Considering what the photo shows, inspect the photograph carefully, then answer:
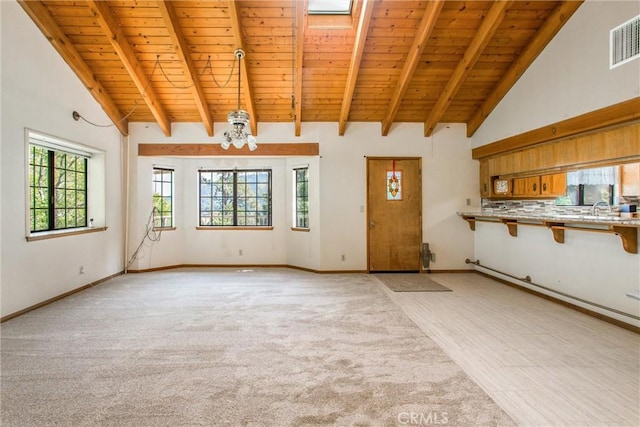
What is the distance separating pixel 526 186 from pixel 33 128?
22.3ft

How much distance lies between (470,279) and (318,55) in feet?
14.6

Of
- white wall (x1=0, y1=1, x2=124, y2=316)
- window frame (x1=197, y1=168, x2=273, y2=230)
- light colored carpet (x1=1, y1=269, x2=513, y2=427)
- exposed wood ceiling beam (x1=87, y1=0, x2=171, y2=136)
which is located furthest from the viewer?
window frame (x1=197, y1=168, x2=273, y2=230)

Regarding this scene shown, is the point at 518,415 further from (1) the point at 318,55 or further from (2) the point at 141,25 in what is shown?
(2) the point at 141,25

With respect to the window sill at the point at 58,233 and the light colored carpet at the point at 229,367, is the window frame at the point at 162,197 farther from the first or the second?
the light colored carpet at the point at 229,367

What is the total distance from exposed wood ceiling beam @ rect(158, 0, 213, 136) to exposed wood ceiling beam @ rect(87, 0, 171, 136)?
63cm

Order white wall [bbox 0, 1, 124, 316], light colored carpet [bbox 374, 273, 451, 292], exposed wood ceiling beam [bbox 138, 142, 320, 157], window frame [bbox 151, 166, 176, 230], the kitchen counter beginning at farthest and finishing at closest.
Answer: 1. window frame [bbox 151, 166, 176, 230]
2. exposed wood ceiling beam [bbox 138, 142, 320, 157]
3. light colored carpet [bbox 374, 273, 451, 292]
4. white wall [bbox 0, 1, 124, 316]
5. the kitchen counter

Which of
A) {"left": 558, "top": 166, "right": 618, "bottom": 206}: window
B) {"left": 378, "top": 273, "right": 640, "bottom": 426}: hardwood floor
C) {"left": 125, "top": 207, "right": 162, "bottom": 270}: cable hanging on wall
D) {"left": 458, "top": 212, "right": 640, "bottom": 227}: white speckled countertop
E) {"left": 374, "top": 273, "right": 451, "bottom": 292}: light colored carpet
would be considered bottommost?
{"left": 378, "top": 273, "right": 640, "bottom": 426}: hardwood floor

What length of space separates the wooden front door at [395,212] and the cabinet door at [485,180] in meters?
1.14

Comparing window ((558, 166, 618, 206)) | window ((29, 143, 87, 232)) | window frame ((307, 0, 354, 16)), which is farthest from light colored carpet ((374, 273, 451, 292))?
window ((29, 143, 87, 232))

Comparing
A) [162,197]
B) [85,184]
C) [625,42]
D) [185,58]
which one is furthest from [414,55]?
[85,184]

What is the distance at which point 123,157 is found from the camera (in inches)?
256

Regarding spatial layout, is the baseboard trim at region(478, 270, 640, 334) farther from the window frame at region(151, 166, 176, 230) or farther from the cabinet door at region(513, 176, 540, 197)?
the window frame at region(151, 166, 176, 230)

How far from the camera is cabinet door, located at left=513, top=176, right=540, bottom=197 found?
513 cm

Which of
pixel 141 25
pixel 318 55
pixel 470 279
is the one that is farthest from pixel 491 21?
pixel 141 25
